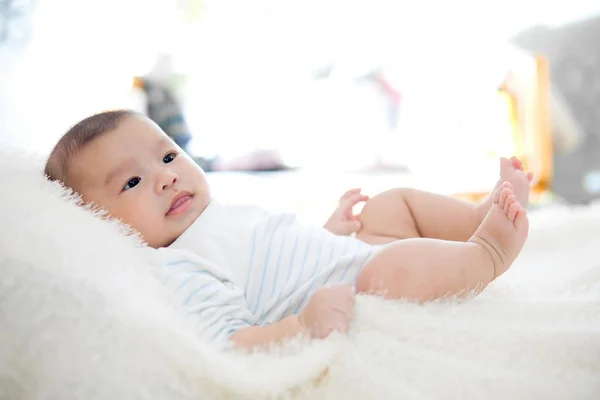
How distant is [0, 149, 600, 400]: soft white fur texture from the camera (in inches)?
18.3

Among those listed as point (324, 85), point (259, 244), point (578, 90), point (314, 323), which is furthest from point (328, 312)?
point (578, 90)

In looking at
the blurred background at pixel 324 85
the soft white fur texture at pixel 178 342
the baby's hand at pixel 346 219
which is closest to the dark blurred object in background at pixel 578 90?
the blurred background at pixel 324 85

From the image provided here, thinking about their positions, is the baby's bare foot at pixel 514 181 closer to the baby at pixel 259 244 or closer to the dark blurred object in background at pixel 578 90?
the baby at pixel 259 244

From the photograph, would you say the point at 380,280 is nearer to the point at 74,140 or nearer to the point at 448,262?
the point at 448,262

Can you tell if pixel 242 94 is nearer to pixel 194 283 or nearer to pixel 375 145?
pixel 375 145

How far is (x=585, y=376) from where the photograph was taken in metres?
0.54

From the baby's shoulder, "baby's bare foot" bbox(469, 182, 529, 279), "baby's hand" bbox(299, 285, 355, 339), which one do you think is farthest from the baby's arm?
"baby's bare foot" bbox(469, 182, 529, 279)

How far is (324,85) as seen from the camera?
3.00 m

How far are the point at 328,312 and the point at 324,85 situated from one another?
2.50 meters

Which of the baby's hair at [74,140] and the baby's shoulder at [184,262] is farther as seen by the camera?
the baby's hair at [74,140]

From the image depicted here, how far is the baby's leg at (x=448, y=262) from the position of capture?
70 centimetres

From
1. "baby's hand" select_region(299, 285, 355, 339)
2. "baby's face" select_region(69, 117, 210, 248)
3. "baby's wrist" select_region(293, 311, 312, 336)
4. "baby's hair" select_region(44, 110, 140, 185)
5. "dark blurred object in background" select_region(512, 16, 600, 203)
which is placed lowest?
"dark blurred object in background" select_region(512, 16, 600, 203)

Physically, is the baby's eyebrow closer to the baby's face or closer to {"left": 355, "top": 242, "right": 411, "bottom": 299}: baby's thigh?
the baby's face

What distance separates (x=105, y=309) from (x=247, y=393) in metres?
0.15
